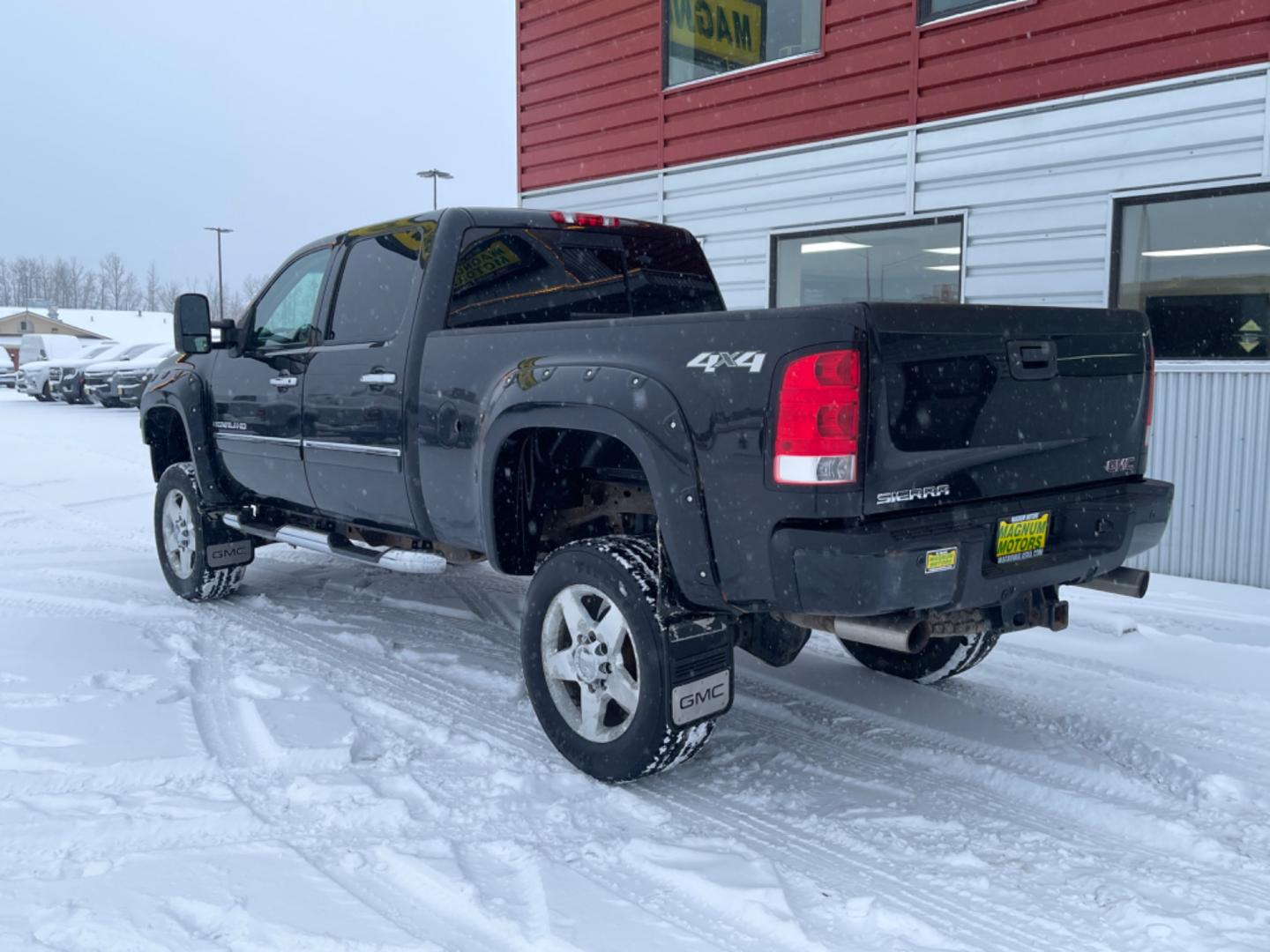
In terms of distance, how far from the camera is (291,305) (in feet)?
17.9

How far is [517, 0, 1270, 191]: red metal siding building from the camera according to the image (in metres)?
6.41

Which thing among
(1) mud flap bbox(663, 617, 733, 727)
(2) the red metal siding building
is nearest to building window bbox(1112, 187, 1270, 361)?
(2) the red metal siding building

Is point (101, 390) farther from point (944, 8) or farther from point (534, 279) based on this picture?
point (534, 279)

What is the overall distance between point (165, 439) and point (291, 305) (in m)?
1.78

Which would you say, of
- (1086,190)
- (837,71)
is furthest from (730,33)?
(1086,190)

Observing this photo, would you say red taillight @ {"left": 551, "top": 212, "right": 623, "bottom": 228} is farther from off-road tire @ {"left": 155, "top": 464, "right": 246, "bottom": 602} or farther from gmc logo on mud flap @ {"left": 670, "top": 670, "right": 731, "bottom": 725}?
off-road tire @ {"left": 155, "top": 464, "right": 246, "bottom": 602}

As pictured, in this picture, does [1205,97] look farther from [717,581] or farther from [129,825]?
[129,825]

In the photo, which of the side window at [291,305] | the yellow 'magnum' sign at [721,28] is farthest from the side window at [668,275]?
the yellow 'magnum' sign at [721,28]

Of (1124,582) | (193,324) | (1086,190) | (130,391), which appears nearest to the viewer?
(1124,582)

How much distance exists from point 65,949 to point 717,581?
192 cm

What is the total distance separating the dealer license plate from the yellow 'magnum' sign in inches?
260

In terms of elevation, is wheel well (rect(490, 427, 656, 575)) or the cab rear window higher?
the cab rear window

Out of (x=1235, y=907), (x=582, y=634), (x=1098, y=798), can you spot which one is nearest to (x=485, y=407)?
(x=582, y=634)

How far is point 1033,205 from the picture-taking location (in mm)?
7016
